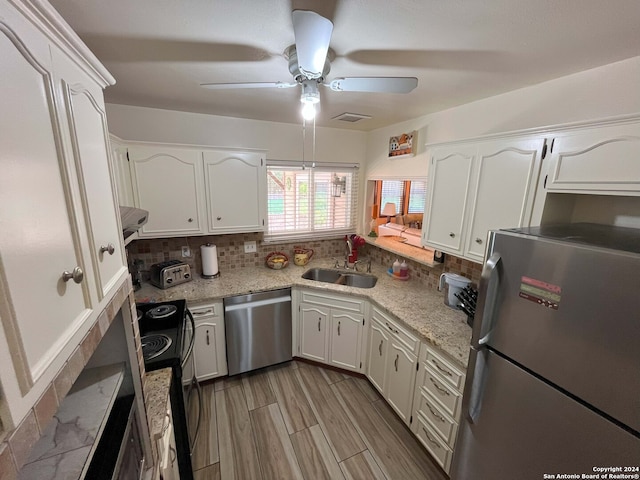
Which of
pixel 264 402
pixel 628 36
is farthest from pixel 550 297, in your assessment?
pixel 264 402

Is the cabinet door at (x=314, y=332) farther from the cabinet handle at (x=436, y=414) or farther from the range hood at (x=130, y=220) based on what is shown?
the range hood at (x=130, y=220)

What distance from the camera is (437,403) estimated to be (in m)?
1.64

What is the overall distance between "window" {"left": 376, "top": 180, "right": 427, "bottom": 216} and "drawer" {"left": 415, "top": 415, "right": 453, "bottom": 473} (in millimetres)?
2155

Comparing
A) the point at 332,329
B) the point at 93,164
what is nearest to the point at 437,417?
the point at 332,329

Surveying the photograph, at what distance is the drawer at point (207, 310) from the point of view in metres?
2.10

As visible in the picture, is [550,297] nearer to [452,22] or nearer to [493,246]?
[493,246]

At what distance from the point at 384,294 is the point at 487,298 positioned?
1.08 m

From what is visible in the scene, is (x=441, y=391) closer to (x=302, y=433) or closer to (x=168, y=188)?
(x=302, y=433)

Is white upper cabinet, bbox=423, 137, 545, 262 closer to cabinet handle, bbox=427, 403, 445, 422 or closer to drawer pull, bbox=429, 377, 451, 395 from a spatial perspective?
drawer pull, bbox=429, 377, 451, 395

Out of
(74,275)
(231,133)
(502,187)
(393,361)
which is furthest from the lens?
(231,133)

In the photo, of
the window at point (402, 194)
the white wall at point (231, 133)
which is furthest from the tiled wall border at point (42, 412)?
the window at point (402, 194)

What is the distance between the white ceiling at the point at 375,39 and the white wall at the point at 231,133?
1.59 feet

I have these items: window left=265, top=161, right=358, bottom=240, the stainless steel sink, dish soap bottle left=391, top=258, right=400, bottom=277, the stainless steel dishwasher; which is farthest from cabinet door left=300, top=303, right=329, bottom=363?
window left=265, top=161, right=358, bottom=240

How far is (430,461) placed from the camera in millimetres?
1755
